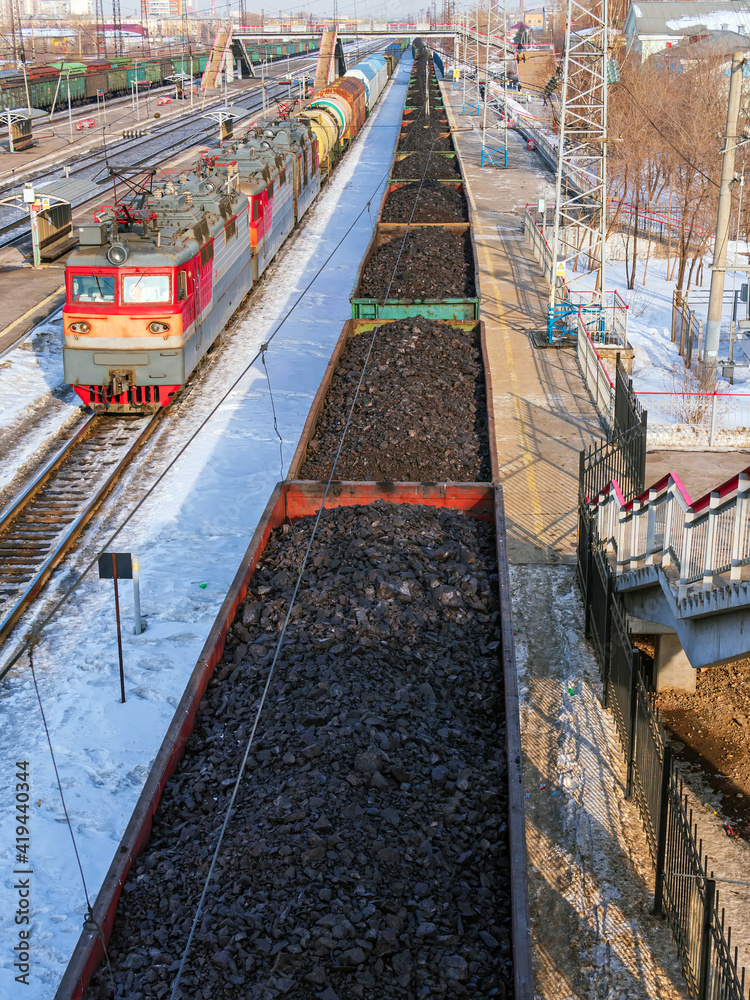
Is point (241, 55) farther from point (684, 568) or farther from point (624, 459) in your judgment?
point (684, 568)

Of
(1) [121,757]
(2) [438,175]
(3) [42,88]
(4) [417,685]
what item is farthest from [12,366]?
(3) [42,88]

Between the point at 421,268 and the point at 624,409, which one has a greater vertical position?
the point at 421,268

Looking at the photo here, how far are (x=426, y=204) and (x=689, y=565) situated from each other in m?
24.4

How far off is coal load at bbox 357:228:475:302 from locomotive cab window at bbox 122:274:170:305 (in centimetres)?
478

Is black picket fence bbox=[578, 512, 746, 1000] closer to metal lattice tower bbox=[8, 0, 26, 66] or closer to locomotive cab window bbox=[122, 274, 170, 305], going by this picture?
locomotive cab window bbox=[122, 274, 170, 305]

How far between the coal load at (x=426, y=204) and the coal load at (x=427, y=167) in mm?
2726

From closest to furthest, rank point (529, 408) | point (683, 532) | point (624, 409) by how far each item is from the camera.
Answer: point (683, 532) < point (624, 409) < point (529, 408)

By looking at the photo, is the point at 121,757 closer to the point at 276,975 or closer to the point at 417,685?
the point at 417,685

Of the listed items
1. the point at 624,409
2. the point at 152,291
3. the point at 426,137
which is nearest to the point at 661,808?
the point at 624,409

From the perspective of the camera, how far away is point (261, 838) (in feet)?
24.0

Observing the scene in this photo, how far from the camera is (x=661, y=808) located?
8648mm

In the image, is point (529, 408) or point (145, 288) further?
point (529, 408)

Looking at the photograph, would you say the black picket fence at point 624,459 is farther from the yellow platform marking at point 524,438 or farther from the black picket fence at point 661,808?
the black picket fence at point 661,808

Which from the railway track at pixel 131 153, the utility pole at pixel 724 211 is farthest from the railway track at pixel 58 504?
the railway track at pixel 131 153
